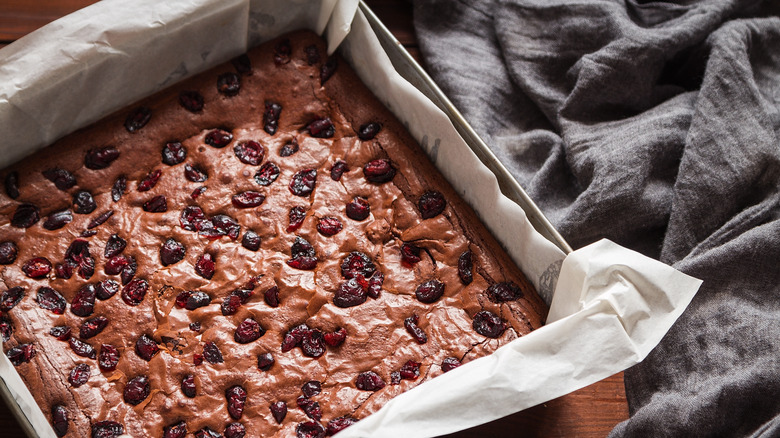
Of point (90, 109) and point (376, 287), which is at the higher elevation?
point (90, 109)

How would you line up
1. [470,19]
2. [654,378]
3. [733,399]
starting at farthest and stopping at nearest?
[470,19] < [654,378] < [733,399]

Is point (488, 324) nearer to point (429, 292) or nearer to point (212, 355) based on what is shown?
point (429, 292)

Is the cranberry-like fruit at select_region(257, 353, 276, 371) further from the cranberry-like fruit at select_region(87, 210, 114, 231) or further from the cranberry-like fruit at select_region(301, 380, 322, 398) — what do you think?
the cranberry-like fruit at select_region(87, 210, 114, 231)

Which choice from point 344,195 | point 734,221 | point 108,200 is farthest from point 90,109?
point 734,221

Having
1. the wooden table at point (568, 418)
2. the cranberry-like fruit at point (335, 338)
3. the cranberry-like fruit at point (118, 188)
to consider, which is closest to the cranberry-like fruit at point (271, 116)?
the cranberry-like fruit at point (118, 188)

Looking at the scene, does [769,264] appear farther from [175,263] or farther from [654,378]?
[175,263]

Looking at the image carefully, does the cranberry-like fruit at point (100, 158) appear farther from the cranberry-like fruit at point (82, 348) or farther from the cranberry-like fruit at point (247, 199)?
the cranberry-like fruit at point (82, 348)
